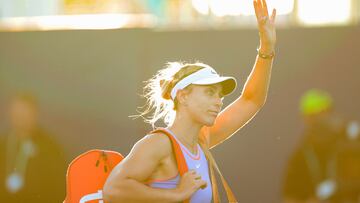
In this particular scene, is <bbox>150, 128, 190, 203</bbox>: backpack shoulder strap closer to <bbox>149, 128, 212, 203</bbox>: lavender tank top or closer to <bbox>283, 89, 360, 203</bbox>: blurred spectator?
<bbox>149, 128, 212, 203</bbox>: lavender tank top

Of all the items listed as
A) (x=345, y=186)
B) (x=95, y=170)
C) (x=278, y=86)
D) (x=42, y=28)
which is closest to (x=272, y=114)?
(x=278, y=86)

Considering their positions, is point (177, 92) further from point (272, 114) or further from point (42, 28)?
point (42, 28)

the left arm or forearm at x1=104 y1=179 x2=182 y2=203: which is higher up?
the left arm

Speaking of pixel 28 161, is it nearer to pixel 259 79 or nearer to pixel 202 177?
pixel 259 79

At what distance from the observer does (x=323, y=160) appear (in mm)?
8039

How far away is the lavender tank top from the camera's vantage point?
147 inches

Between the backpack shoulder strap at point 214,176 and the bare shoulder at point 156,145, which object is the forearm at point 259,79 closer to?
the backpack shoulder strap at point 214,176

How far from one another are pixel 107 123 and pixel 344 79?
2137 millimetres

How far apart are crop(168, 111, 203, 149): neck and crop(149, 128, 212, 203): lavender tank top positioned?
0.04 metres

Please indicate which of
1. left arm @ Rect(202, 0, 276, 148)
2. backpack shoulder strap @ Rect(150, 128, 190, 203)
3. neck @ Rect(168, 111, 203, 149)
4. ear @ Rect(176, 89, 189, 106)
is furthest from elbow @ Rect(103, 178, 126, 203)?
left arm @ Rect(202, 0, 276, 148)

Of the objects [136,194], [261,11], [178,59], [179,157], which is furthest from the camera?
[178,59]

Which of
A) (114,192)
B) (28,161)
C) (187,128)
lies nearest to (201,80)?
(187,128)

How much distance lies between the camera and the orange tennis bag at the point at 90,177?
3.87 m

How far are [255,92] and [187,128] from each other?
58cm
